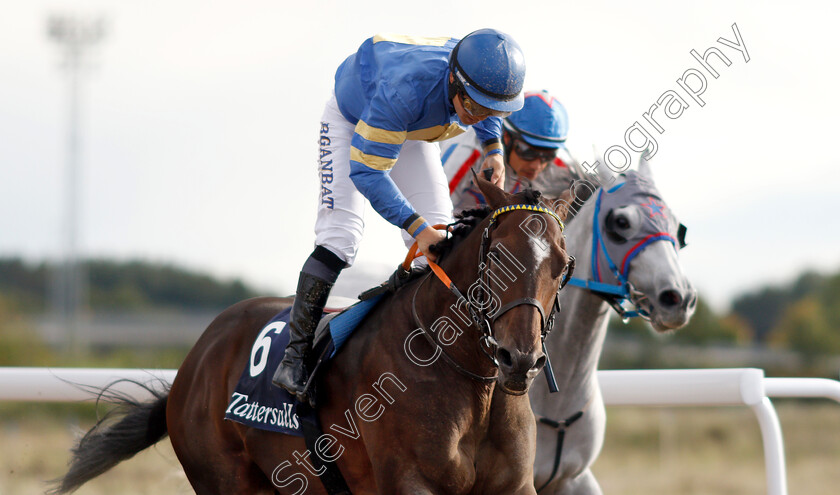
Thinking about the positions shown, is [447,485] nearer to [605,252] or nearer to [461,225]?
[461,225]

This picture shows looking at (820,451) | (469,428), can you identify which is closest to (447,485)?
(469,428)

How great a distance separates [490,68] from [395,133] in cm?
38

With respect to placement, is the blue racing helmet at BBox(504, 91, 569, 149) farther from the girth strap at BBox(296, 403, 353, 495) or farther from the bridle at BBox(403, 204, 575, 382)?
the girth strap at BBox(296, 403, 353, 495)

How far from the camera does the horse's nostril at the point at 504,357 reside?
8.20 feet

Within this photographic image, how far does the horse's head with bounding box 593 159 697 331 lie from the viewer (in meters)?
3.75

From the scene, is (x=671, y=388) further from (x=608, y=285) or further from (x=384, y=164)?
(x=384, y=164)

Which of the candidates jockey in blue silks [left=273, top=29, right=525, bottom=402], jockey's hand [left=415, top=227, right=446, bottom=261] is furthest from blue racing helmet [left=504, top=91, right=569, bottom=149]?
jockey's hand [left=415, top=227, right=446, bottom=261]

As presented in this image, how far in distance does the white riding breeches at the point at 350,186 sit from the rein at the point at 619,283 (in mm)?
777

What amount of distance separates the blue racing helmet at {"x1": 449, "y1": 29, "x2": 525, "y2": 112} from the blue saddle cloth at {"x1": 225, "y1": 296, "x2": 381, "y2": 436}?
32.6 inches

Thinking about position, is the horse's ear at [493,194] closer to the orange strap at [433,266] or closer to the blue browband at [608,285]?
the orange strap at [433,266]

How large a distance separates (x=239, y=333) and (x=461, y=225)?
4.43 feet

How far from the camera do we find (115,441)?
4.33m

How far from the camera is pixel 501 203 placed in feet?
9.29

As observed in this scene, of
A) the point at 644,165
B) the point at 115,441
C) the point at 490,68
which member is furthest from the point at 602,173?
the point at 115,441
